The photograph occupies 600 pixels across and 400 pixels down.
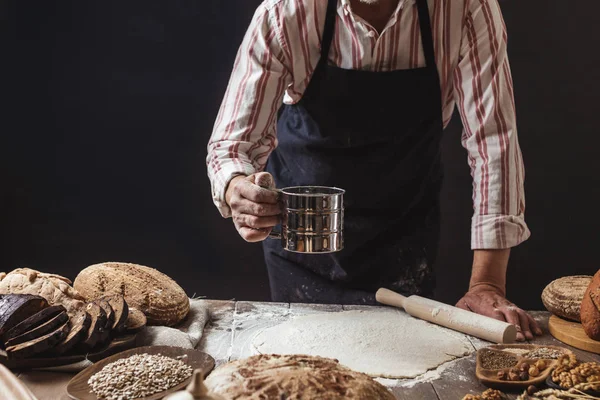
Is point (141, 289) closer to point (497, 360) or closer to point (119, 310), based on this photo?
point (119, 310)

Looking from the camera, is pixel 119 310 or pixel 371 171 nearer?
pixel 119 310

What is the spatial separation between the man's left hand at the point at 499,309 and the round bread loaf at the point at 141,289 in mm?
886

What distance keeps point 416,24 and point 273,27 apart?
48cm

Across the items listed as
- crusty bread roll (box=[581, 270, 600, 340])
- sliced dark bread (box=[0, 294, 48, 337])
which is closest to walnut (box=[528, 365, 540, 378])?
crusty bread roll (box=[581, 270, 600, 340])

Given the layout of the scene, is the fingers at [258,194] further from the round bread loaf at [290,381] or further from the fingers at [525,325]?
the fingers at [525,325]

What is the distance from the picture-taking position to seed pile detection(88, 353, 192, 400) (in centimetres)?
164

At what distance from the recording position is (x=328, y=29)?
8.31ft

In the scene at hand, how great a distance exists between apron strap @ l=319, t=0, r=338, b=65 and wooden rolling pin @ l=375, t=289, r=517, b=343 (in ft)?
2.74

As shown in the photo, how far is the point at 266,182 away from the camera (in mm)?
2133

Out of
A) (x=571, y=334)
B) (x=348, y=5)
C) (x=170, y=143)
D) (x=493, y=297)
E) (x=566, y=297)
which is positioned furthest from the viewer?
(x=170, y=143)

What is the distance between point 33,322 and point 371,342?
0.89 metres

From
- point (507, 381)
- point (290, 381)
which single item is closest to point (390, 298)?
point (507, 381)

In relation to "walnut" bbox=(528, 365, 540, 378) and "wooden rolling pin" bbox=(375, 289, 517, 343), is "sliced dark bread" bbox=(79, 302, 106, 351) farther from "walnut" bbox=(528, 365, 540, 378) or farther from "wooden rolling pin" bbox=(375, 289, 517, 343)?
"walnut" bbox=(528, 365, 540, 378)

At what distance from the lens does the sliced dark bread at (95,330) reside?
187cm
